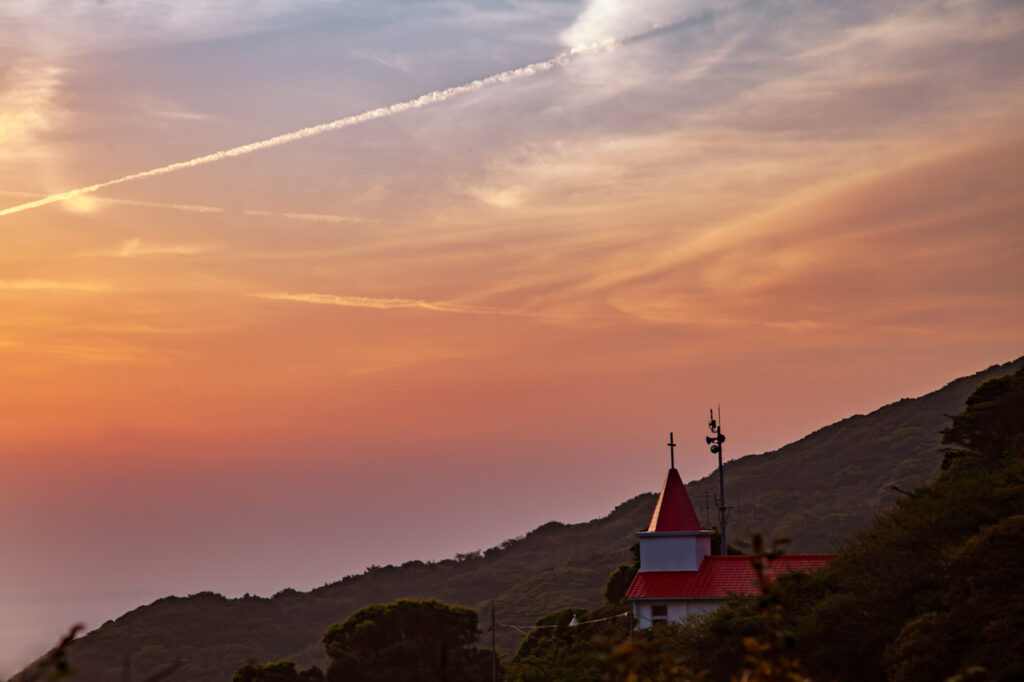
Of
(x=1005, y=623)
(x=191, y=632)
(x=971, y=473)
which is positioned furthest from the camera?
(x=191, y=632)

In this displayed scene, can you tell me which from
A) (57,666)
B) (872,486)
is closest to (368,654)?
(57,666)

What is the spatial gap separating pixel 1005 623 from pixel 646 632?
18867 mm

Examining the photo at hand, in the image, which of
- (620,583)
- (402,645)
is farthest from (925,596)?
(620,583)

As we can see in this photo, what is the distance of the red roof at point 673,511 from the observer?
172 ft

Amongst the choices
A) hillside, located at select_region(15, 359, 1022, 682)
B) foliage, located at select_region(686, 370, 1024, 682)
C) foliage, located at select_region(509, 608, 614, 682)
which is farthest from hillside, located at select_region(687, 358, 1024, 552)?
foliage, located at select_region(686, 370, 1024, 682)

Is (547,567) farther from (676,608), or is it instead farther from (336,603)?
(676,608)

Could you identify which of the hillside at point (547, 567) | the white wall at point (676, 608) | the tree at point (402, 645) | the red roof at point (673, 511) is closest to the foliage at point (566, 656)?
the white wall at point (676, 608)

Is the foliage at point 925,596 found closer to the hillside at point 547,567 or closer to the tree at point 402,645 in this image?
the tree at point 402,645

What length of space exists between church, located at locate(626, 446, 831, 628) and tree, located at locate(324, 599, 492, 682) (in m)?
15.2

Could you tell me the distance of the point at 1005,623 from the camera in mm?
29953

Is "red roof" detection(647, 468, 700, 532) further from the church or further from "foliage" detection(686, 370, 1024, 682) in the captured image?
"foliage" detection(686, 370, 1024, 682)

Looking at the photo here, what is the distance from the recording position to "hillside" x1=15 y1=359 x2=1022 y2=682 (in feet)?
386

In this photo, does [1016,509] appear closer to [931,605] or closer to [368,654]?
[931,605]

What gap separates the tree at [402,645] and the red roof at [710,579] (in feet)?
51.0
